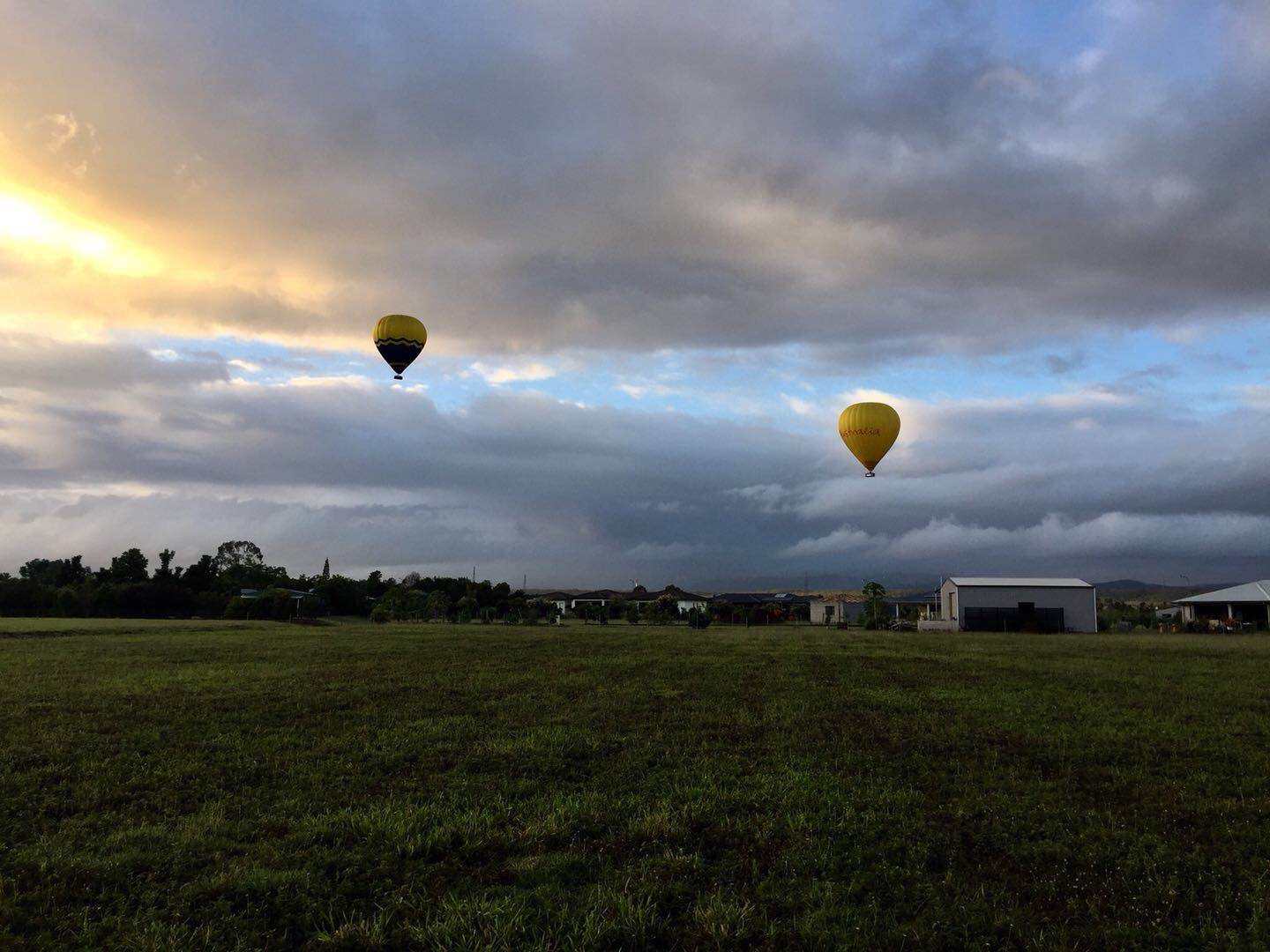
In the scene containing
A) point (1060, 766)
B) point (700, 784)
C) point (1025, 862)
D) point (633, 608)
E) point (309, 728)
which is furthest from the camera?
point (633, 608)

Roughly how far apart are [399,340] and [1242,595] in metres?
84.3

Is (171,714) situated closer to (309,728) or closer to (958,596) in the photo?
(309,728)

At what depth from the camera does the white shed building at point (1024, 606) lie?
6819 centimetres

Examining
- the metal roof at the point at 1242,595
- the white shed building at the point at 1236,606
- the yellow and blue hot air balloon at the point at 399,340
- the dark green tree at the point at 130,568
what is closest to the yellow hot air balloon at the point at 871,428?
the yellow and blue hot air balloon at the point at 399,340

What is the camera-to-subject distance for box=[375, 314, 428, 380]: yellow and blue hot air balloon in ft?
143

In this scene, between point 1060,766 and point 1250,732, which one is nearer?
point 1060,766

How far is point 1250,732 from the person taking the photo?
1475 cm

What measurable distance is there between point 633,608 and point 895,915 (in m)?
77.4

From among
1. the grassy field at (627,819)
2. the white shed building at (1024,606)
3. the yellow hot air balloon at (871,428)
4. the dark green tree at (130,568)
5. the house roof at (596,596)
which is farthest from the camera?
the house roof at (596,596)

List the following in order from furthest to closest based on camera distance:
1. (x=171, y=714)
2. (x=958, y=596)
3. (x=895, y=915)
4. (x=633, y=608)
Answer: (x=633, y=608), (x=958, y=596), (x=171, y=714), (x=895, y=915)

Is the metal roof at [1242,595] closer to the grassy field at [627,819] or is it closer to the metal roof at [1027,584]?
the metal roof at [1027,584]

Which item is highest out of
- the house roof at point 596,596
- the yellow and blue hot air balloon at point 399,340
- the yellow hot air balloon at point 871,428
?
the yellow and blue hot air balloon at point 399,340

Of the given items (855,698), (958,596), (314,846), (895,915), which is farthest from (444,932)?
(958,596)

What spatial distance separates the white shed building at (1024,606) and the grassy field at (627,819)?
53.1 metres
